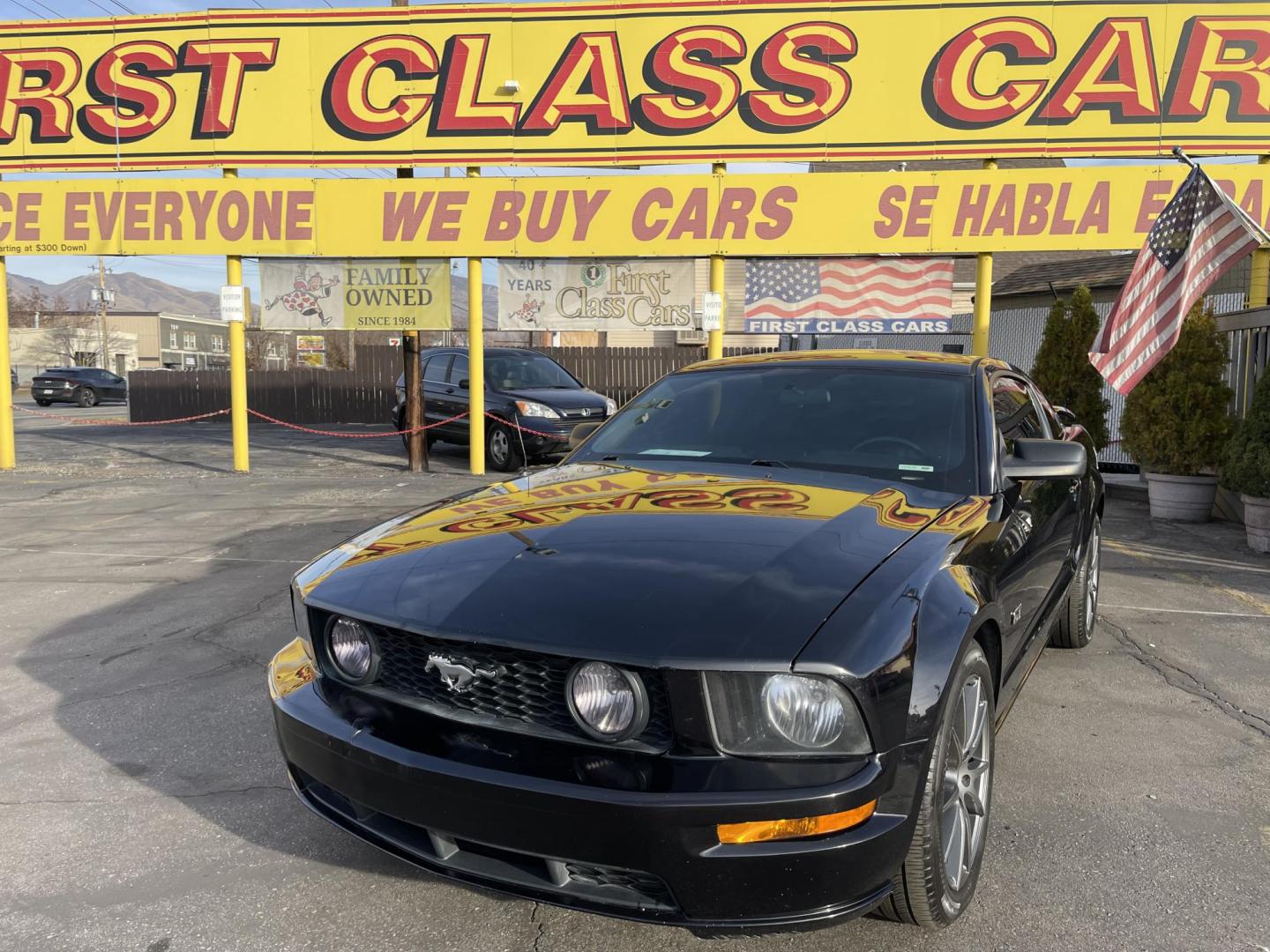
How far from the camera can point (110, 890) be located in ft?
8.95

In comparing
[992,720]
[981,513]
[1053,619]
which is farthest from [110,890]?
[1053,619]

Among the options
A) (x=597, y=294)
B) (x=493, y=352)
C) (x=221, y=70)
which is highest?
(x=221, y=70)

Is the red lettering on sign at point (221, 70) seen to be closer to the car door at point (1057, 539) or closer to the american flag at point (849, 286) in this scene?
the american flag at point (849, 286)

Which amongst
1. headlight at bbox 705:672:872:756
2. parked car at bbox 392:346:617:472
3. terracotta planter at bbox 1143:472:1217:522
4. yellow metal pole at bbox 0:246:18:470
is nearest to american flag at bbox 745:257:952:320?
parked car at bbox 392:346:617:472

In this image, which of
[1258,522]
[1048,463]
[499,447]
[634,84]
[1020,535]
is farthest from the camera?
[499,447]

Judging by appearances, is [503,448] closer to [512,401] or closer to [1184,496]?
[512,401]

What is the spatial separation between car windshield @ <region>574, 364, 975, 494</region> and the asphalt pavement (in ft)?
3.98

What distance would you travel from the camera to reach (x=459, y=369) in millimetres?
14266

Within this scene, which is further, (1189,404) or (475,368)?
(475,368)

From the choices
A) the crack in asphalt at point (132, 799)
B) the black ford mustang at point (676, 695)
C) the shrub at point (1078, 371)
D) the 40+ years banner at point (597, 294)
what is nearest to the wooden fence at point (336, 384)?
the 40+ years banner at point (597, 294)

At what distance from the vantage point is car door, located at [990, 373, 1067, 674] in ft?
9.83

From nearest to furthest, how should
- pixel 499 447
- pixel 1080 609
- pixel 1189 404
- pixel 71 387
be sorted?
1. pixel 1080 609
2. pixel 1189 404
3. pixel 499 447
4. pixel 71 387

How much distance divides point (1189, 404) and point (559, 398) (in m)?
7.58

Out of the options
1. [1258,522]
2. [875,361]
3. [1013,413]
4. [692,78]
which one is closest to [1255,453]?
[1258,522]
